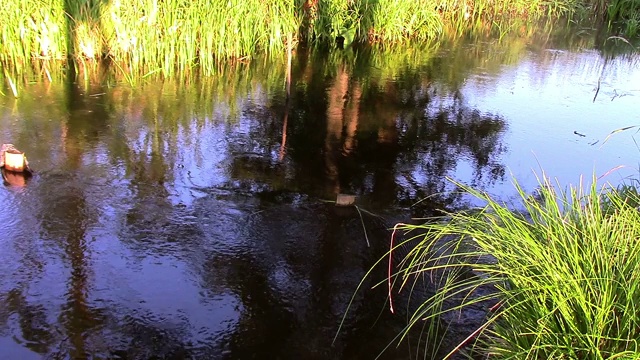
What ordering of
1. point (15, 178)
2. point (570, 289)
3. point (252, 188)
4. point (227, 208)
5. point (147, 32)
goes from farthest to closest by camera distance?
point (147, 32)
point (252, 188)
point (15, 178)
point (227, 208)
point (570, 289)

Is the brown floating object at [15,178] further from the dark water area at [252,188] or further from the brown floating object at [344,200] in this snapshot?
the brown floating object at [344,200]

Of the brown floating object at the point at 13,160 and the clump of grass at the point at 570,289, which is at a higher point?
the clump of grass at the point at 570,289

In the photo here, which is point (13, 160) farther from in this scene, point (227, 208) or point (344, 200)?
point (344, 200)

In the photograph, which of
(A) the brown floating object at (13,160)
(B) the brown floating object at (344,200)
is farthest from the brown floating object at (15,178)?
(B) the brown floating object at (344,200)

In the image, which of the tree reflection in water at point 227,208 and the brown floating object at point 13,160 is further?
the brown floating object at point 13,160

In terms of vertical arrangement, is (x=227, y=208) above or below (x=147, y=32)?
below

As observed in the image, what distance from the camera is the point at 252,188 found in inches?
156

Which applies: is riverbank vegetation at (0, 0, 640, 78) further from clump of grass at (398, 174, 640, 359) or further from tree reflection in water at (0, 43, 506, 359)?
clump of grass at (398, 174, 640, 359)

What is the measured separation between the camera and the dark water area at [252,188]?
258 centimetres

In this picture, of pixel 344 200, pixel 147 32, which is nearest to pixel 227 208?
pixel 344 200

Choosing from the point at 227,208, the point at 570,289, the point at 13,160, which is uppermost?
the point at 570,289

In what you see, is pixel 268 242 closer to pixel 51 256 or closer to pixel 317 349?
pixel 317 349

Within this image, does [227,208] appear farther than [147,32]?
No

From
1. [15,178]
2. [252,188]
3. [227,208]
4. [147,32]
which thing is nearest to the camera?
[227,208]
